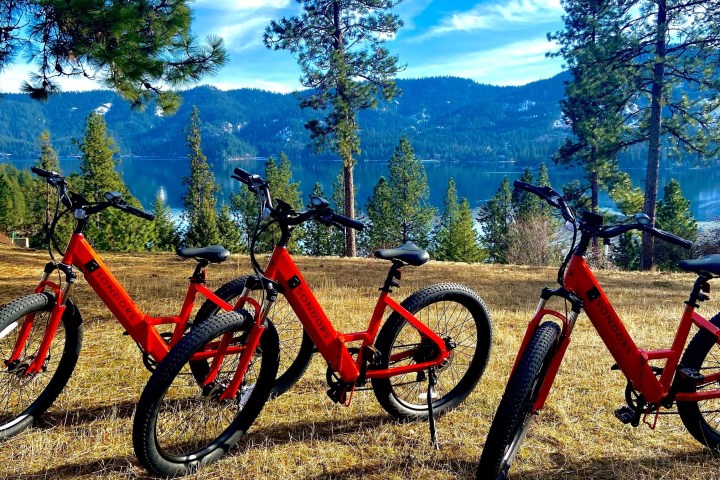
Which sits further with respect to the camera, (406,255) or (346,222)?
(406,255)

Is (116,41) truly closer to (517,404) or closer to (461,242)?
(517,404)

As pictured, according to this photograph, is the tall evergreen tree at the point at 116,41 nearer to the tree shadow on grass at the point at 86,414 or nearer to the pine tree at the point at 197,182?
the tree shadow on grass at the point at 86,414

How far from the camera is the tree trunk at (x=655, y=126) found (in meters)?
16.2

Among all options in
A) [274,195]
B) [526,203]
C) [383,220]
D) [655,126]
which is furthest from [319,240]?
[655,126]

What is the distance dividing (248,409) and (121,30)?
463cm

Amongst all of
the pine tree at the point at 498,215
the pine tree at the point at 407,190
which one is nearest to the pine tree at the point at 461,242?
the pine tree at the point at 498,215

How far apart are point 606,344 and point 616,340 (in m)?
0.06

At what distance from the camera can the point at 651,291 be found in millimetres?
9625

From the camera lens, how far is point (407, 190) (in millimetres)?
42562

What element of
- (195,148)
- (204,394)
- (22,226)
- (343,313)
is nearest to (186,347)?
(204,394)

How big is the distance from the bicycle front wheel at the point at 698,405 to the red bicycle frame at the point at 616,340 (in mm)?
86

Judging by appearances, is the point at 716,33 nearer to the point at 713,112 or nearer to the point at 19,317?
the point at 713,112

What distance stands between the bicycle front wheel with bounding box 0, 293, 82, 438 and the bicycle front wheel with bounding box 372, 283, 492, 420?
2.03 meters

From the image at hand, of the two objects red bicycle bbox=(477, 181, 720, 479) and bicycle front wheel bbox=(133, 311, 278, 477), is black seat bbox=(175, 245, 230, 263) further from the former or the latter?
red bicycle bbox=(477, 181, 720, 479)
